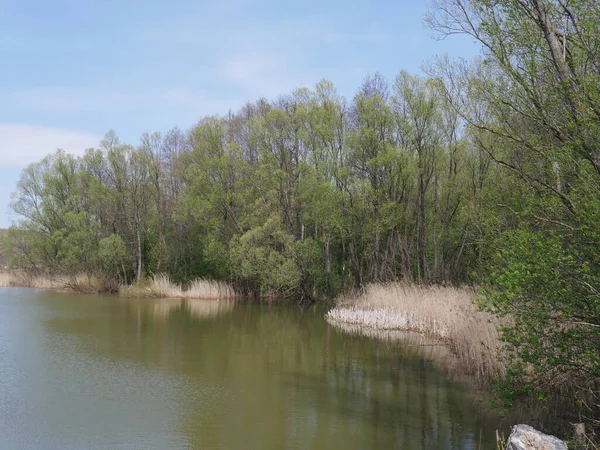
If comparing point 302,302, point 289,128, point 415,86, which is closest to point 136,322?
point 302,302

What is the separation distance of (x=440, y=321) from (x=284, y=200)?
15.9m

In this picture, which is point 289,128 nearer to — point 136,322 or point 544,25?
point 136,322

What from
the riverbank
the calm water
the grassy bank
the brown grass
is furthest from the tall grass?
the grassy bank

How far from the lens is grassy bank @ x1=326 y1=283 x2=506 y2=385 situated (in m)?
11.1

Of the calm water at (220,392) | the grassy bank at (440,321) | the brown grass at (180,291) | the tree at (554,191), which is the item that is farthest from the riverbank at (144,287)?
the tree at (554,191)

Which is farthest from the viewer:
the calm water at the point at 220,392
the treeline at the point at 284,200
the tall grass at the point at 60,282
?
the tall grass at the point at 60,282

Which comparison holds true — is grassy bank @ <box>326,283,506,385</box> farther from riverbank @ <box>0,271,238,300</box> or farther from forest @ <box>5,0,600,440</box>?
riverbank @ <box>0,271,238,300</box>

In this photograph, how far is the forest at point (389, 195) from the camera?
22.0 ft

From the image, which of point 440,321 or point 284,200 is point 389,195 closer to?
point 284,200

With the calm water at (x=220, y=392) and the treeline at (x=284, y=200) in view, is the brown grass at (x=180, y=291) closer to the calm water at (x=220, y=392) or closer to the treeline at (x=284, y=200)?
the treeline at (x=284, y=200)

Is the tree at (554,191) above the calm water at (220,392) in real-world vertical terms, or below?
above

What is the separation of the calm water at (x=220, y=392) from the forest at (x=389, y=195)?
198 cm

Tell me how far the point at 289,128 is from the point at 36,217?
22.0 meters

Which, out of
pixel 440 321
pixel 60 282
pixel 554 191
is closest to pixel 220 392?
pixel 554 191
